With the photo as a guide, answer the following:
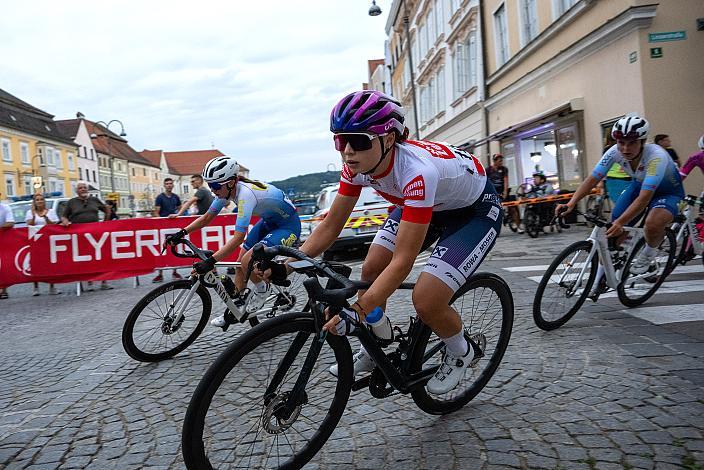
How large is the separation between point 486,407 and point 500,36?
1931 cm

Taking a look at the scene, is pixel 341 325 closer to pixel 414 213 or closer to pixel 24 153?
pixel 414 213

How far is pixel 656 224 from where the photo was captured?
211 inches

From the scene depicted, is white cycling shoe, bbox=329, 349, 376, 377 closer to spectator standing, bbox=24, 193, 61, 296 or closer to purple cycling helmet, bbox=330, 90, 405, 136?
purple cycling helmet, bbox=330, 90, 405, 136

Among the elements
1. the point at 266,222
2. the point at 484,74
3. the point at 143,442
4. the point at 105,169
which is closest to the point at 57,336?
the point at 266,222

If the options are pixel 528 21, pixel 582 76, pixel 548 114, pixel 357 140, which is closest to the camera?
pixel 357 140

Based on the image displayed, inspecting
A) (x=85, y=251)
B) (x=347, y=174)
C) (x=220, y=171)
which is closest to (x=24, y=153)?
(x=85, y=251)

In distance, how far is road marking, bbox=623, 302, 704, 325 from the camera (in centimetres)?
499

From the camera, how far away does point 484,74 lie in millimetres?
21938

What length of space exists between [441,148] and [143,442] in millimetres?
2385

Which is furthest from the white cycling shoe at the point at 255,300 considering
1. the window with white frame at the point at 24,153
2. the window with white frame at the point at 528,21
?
the window with white frame at the point at 24,153

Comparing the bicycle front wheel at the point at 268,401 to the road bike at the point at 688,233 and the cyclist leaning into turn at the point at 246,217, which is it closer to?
the cyclist leaning into turn at the point at 246,217

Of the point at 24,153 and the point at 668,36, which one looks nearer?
the point at 668,36

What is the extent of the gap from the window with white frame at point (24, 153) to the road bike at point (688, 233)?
2636 inches

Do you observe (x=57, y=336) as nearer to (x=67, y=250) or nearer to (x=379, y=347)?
(x=67, y=250)
